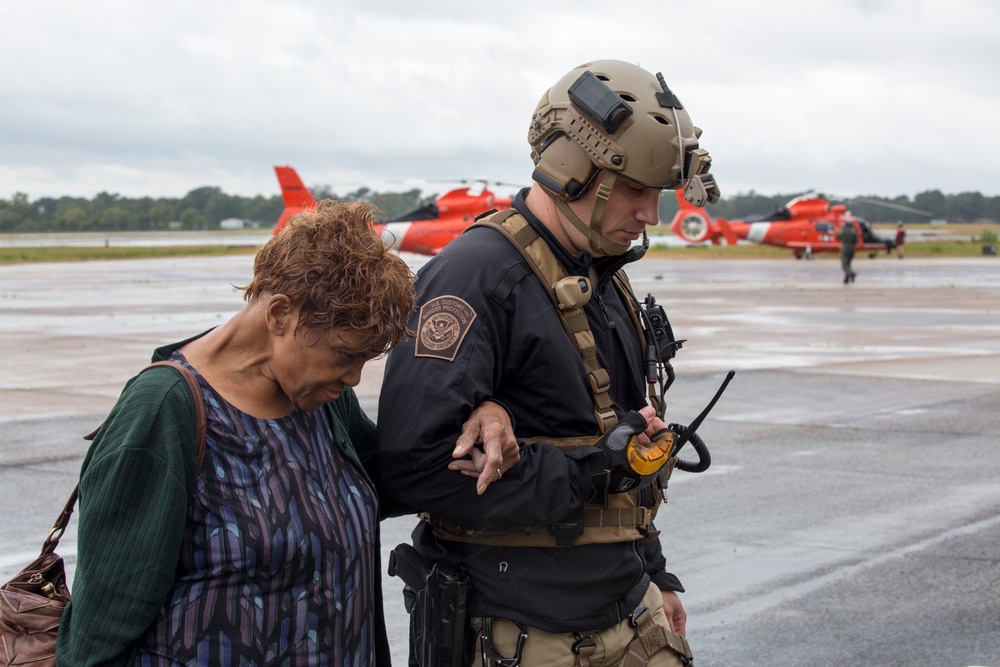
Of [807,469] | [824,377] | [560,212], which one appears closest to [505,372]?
[560,212]

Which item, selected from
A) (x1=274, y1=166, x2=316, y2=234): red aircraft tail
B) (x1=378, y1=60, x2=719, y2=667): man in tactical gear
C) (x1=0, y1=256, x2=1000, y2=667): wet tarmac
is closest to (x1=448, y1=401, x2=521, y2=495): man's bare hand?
(x1=378, y1=60, x2=719, y2=667): man in tactical gear

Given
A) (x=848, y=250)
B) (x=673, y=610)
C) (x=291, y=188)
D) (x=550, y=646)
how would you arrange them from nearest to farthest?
(x=550, y=646)
(x=673, y=610)
(x=848, y=250)
(x=291, y=188)

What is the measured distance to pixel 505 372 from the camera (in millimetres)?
2678

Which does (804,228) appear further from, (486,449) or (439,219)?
(486,449)

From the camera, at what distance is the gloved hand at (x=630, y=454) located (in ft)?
8.50

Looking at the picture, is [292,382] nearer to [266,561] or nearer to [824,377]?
[266,561]

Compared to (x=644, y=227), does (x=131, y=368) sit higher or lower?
lower

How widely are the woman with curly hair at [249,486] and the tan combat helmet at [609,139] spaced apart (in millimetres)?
612

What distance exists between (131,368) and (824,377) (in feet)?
25.3

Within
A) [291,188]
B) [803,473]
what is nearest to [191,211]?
[291,188]

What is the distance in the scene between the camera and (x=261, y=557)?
2193 millimetres

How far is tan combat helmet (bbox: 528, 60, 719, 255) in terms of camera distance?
2.77 m

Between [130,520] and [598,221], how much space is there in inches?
50.7

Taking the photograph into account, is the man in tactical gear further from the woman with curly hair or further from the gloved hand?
the woman with curly hair
